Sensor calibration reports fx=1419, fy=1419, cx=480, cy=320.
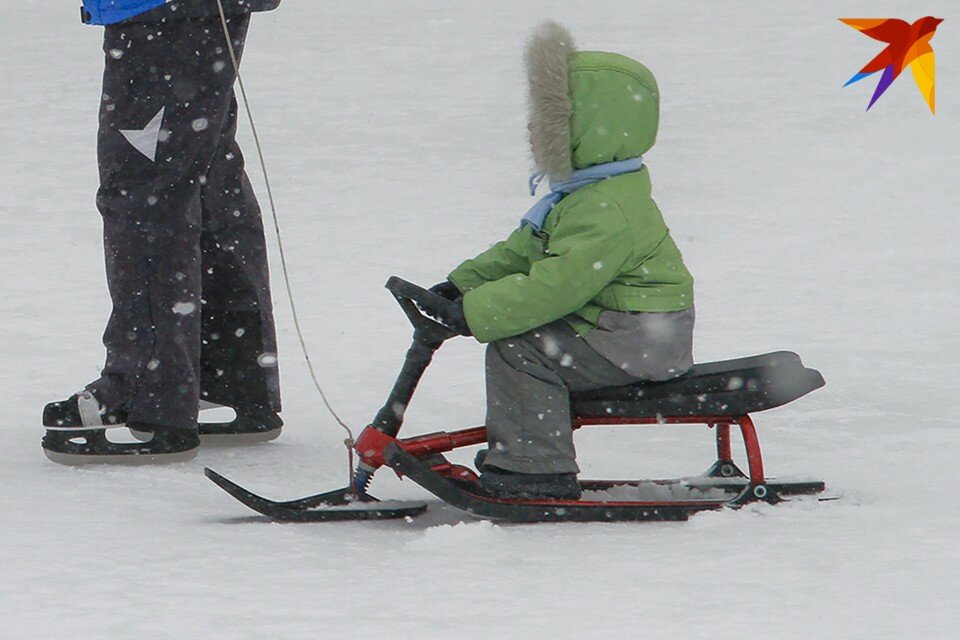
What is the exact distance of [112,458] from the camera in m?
3.75

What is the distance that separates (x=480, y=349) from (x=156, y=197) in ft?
6.15

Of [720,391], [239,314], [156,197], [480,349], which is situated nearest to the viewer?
[720,391]

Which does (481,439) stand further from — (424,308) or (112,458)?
(112,458)

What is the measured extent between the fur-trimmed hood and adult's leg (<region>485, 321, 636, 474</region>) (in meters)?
0.40

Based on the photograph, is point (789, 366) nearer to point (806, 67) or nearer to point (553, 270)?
point (553, 270)

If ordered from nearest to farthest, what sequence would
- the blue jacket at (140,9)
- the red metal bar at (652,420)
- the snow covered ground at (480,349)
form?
the snow covered ground at (480,349)
the red metal bar at (652,420)
the blue jacket at (140,9)

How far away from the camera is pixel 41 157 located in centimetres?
914

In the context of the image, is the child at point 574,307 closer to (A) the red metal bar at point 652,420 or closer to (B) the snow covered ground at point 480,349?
(A) the red metal bar at point 652,420

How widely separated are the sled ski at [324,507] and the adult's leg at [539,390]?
0.81 ft

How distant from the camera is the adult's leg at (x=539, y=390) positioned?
3.27 meters

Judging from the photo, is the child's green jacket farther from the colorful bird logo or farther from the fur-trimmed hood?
the colorful bird logo

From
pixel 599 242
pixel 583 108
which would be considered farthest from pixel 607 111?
pixel 599 242

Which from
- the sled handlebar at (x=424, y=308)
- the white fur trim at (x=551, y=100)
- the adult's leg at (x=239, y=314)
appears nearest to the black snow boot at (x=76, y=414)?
the adult's leg at (x=239, y=314)

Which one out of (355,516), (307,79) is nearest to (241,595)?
(355,516)
